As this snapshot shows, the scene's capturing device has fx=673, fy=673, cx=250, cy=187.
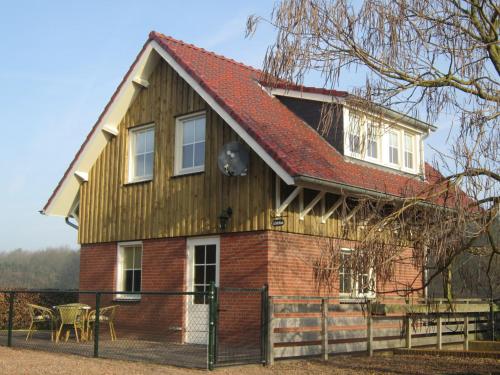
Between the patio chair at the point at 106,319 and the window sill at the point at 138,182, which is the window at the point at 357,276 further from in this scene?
the window sill at the point at 138,182

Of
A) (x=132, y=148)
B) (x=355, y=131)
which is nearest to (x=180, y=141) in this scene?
(x=132, y=148)

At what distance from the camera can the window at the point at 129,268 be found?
17.0 m

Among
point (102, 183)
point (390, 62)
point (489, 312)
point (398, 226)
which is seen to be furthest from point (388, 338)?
point (102, 183)

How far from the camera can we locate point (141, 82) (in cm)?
1723

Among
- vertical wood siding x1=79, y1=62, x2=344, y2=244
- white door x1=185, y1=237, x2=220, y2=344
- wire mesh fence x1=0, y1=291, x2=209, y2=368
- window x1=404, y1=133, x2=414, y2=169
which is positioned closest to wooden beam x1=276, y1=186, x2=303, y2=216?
vertical wood siding x1=79, y1=62, x2=344, y2=244

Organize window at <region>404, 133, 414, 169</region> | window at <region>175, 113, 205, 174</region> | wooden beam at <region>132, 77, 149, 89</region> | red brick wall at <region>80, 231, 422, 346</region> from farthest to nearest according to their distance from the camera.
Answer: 1. window at <region>404, 133, 414, 169</region>
2. wooden beam at <region>132, 77, 149, 89</region>
3. window at <region>175, 113, 205, 174</region>
4. red brick wall at <region>80, 231, 422, 346</region>

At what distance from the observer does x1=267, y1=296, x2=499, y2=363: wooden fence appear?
11.9 m

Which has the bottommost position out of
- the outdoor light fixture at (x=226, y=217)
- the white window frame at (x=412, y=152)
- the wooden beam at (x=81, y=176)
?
the outdoor light fixture at (x=226, y=217)

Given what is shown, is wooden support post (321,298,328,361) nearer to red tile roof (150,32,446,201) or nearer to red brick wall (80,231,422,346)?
red brick wall (80,231,422,346)

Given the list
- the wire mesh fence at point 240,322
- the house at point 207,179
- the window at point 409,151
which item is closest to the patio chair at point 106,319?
the house at point 207,179

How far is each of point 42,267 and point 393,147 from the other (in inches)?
2069

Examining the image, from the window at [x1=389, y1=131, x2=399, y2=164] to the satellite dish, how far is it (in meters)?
5.11

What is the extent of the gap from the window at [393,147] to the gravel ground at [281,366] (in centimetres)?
617

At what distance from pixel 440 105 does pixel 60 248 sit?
6276cm
